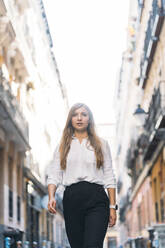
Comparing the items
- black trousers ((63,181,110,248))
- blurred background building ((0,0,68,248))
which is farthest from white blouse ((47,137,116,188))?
blurred background building ((0,0,68,248))

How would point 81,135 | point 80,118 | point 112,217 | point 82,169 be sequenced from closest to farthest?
point 112,217 < point 82,169 < point 80,118 < point 81,135

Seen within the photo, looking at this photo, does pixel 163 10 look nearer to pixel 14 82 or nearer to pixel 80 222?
pixel 14 82

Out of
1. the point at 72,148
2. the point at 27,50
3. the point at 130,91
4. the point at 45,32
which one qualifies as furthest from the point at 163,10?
the point at 130,91

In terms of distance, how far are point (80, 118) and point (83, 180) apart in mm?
540

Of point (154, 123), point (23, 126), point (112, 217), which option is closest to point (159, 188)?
point (154, 123)

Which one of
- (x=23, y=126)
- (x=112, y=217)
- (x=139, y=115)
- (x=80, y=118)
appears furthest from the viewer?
(x=23, y=126)

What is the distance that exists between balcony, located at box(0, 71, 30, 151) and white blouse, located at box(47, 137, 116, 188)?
11.8 m

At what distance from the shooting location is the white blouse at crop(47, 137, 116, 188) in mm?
5148

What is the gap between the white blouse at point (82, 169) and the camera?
203 inches

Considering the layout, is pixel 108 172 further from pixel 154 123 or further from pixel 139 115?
pixel 154 123

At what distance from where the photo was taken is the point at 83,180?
5.14 m

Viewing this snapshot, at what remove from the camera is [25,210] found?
27453 millimetres

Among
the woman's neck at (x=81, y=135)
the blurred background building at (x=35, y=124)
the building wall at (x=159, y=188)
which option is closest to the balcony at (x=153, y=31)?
the blurred background building at (x=35, y=124)

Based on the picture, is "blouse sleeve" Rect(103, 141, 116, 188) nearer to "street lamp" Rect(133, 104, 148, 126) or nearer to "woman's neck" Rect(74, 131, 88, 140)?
"woman's neck" Rect(74, 131, 88, 140)
